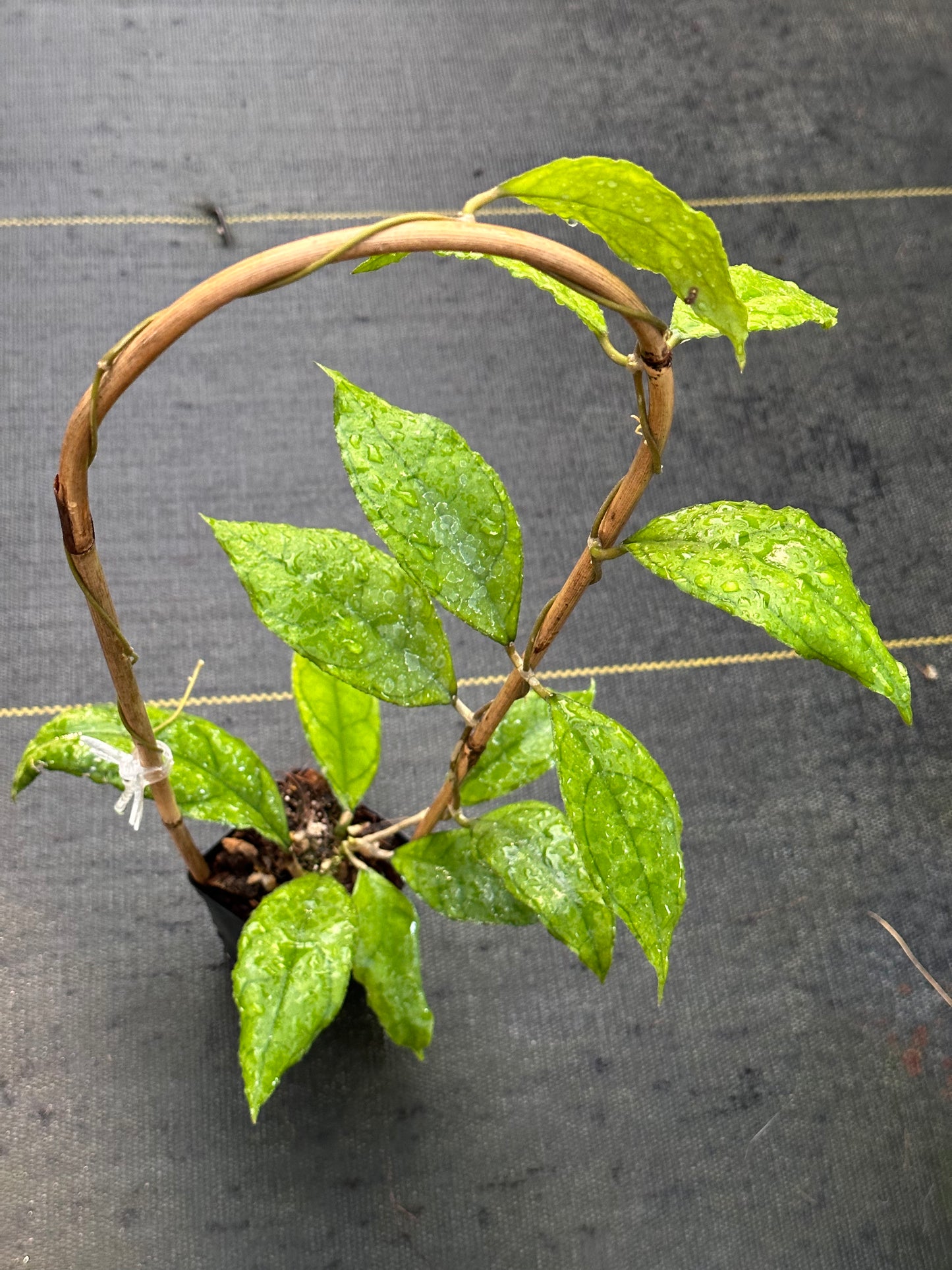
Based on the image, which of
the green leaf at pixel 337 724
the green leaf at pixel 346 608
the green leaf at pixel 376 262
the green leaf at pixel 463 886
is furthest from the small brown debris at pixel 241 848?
the green leaf at pixel 376 262

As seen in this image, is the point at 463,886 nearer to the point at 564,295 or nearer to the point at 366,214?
the point at 564,295

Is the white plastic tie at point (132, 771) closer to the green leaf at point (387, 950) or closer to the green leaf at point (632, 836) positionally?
the green leaf at point (387, 950)

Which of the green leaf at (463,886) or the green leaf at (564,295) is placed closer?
the green leaf at (564,295)

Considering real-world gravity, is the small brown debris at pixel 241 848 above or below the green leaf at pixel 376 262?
below

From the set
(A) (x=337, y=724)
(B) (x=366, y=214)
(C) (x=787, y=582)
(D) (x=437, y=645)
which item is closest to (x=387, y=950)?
(A) (x=337, y=724)

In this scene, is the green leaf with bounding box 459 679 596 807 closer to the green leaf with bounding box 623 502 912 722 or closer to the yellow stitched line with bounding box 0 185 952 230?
the green leaf with bounding box 623 502 912 722

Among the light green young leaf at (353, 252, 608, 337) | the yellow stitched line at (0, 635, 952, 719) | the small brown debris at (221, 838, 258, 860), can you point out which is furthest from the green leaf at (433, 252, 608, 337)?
the yellow stitched line at (0, 635, 952, 719)

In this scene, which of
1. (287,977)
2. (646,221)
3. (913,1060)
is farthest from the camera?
(913,1060)

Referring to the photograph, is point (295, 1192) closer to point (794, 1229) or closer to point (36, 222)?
point (794, 1229)
